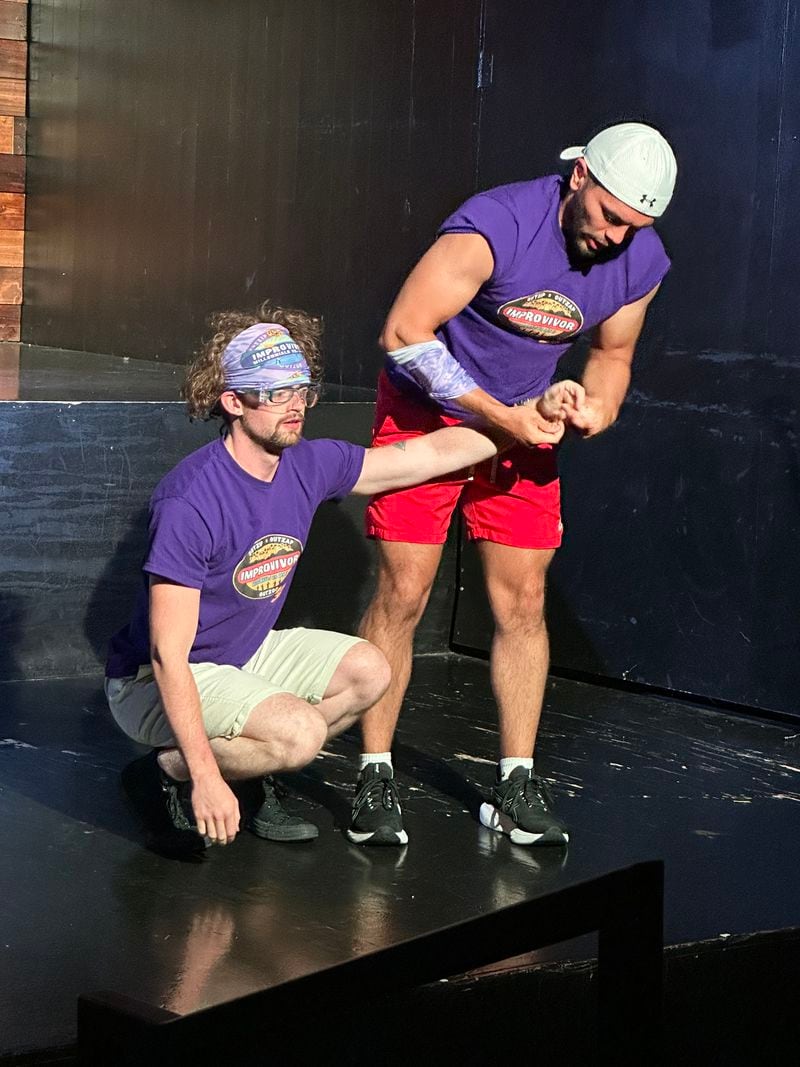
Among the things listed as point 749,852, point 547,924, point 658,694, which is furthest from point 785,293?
point 547,924

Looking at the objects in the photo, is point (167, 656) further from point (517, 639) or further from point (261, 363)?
point (517, 639)

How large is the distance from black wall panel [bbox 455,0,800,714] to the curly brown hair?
4.45ft

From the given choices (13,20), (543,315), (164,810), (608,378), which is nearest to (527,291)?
(543,315)

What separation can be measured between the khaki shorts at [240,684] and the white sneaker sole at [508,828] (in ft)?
1.34

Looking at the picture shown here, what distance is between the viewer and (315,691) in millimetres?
2936

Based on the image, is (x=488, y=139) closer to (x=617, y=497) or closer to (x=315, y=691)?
(x=617, y=497)

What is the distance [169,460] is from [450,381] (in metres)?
1.46

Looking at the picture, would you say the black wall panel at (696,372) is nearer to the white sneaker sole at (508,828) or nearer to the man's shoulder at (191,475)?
the white sneaker sole at (508,828)

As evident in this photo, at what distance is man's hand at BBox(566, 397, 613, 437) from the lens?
9.39 feet

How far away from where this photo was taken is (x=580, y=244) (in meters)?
2.88

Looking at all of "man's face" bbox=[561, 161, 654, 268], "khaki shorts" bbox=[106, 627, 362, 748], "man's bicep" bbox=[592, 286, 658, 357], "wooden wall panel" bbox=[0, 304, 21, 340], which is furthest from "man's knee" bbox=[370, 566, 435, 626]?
"wooden wall panel" bbox=[0, 304, 21, 340]

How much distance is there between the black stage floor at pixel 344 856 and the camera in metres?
2.35

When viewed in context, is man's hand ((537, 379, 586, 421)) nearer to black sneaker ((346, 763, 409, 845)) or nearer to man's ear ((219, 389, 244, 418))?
man's ear ((219, 389, 244, 418))

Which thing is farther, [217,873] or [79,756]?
[79,756]
